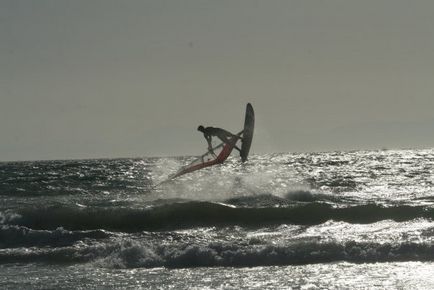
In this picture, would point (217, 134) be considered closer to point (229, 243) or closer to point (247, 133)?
point (247, 133)

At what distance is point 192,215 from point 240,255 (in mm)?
7538

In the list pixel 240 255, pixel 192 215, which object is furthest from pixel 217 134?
pixel 240 255

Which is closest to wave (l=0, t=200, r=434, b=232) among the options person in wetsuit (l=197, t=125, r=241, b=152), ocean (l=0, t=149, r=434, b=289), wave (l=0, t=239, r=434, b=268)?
ocean (l=0, t=149, r=434, b=289)

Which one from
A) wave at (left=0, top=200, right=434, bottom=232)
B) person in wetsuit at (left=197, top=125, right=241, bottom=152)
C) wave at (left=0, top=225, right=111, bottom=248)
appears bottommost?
wave at (left=0, top=225, right=111, bottom=248)

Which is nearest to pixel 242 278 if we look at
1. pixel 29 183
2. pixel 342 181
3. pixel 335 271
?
pixel 335 271

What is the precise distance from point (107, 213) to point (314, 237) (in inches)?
338

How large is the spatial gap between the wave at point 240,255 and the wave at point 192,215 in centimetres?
502

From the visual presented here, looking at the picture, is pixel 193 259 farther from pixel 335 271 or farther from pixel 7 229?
pixel 7 229

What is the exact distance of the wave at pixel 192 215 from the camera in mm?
20391

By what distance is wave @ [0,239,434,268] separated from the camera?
560 inches

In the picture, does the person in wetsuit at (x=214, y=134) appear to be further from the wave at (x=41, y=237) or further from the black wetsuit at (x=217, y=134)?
the wave at (x=41, y=237)

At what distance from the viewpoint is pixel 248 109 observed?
942 inches

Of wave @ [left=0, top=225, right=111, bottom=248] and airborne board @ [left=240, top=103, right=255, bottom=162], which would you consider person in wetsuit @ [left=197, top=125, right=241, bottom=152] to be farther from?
wave @ [left=0, top=225, right=111, bottom=248]

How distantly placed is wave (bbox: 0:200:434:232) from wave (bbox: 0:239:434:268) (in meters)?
5.02
